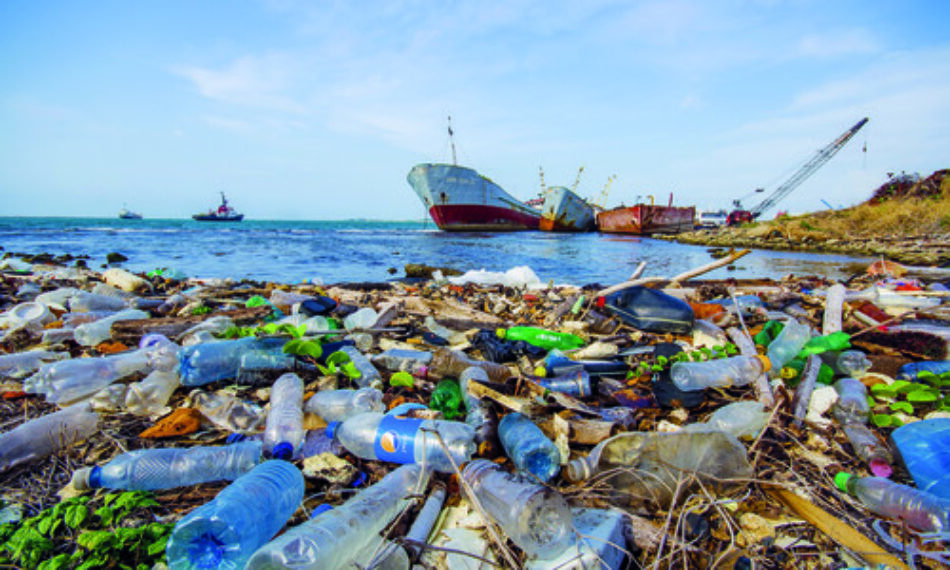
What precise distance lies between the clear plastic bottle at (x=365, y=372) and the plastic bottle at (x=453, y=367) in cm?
29

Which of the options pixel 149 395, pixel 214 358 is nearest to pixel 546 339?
pixel 214 358

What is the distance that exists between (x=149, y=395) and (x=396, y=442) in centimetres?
133

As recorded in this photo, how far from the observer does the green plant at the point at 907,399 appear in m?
1.67

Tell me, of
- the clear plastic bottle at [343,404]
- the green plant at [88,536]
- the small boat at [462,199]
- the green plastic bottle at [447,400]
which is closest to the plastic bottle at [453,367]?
the green plastic bottle at [447,400]

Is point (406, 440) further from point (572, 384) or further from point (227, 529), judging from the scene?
point (572, 384)

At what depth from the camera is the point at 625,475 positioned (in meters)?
1.26

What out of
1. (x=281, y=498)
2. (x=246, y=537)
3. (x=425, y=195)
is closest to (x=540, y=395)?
(x=281, y=498)

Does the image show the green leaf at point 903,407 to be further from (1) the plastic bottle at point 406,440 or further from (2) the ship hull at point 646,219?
(2) the ship hull at point 646,219

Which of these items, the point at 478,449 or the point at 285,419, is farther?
the point at 285,419

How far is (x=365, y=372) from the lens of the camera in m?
2.12

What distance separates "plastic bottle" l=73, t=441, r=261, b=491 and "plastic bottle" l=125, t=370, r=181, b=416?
485 mm

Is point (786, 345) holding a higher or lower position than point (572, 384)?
higher

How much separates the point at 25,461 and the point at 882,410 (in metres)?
3.54

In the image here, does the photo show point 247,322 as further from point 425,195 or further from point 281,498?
point 425,195
